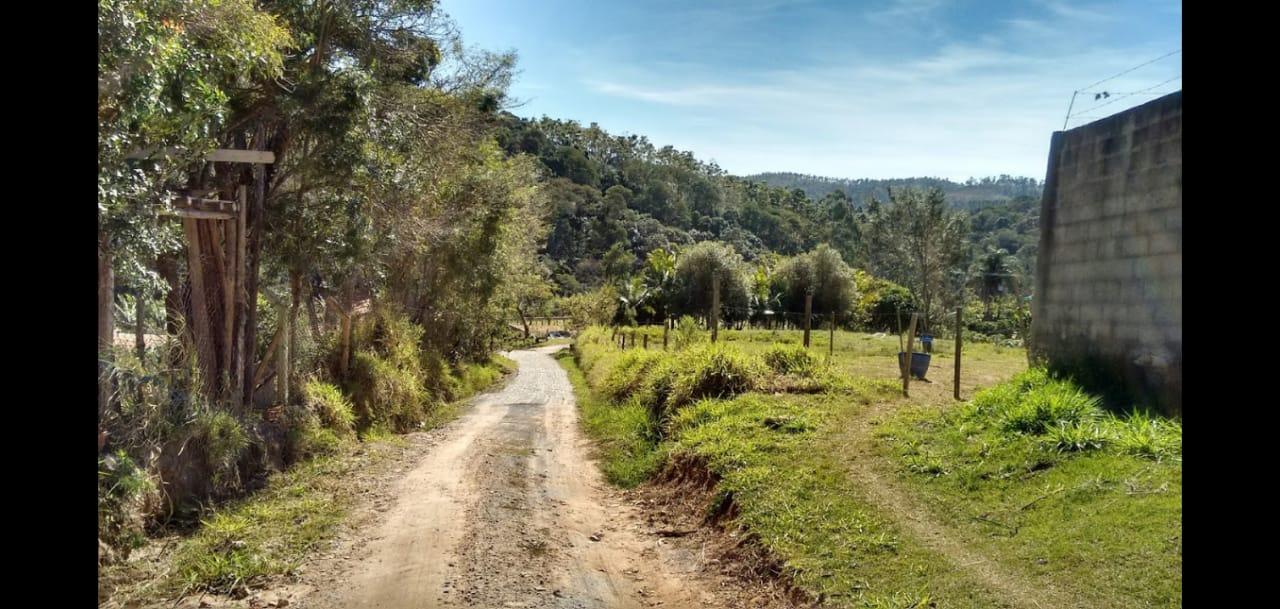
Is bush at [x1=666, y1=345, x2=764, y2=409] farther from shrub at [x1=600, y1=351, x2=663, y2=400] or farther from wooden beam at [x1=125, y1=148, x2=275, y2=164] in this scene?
wooden beam at [x1=125, y1=148, x2=275, y2=164]

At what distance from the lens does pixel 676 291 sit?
124 ft

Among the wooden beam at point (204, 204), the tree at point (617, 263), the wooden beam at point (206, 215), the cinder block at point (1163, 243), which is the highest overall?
the tree at point (617, 263)

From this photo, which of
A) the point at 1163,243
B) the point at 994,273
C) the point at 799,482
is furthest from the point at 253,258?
the point at 994,273

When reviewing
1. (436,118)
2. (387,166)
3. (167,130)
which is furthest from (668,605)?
(436,118)

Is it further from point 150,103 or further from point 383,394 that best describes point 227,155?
point 383,394

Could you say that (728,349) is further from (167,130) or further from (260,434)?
(167,130)

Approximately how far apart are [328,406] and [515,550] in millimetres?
5782

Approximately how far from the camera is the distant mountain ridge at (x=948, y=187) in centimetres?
9425

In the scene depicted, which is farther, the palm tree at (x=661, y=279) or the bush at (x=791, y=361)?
the palm tree at (x=661, y=279)

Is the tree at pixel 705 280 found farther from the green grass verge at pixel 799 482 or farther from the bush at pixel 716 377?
the bush at pixel 716 377

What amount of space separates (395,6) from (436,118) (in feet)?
9.15

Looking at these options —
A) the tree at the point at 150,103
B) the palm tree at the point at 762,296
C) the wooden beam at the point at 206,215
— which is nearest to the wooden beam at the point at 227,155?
the tree at the point at 150,103

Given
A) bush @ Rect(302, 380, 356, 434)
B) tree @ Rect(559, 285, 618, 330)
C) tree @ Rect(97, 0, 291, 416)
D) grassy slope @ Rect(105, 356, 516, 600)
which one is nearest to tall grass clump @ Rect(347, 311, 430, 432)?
bush @ Rect(302, 380, 356, 434)

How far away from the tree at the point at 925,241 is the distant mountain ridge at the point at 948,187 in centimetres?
A: 2173
